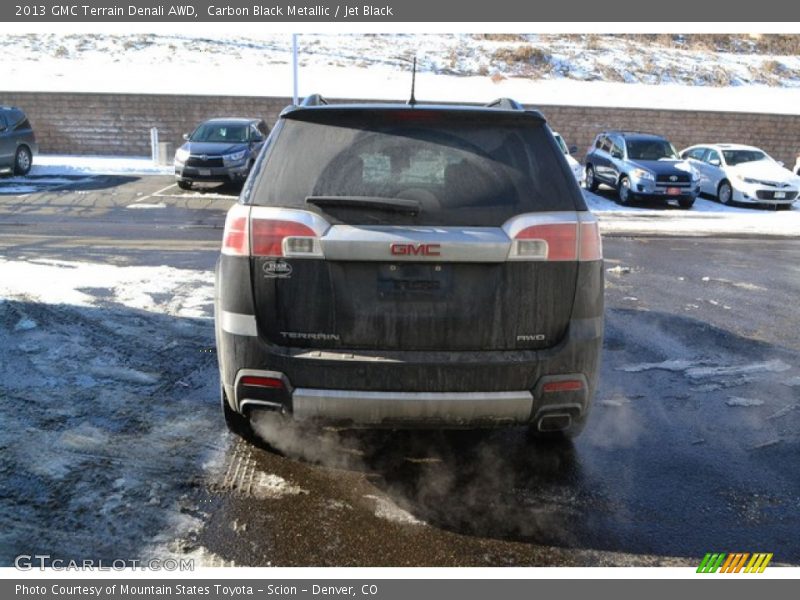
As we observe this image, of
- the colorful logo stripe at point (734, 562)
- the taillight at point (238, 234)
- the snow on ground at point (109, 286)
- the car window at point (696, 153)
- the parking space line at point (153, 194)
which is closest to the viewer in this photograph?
the colorful logo stripe at point (734, 562)

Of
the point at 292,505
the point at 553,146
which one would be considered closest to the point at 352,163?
the point at 553,146

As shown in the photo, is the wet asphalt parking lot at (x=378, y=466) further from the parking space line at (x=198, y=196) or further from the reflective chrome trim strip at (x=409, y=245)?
the parking space line at (x=198, y=196)

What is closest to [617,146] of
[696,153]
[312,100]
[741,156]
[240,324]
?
[696,153]

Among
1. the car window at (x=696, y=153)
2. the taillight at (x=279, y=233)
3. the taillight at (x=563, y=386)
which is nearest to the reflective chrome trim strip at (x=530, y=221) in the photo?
the taillight at (x=563, y=386)

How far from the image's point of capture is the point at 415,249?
2953 millimetres

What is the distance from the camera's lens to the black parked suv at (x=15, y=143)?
59.8ft

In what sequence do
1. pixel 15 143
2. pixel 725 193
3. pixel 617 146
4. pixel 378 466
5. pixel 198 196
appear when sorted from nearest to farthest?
1. pixel 378 466
2. pixel 198 196
3. pixel 725 193
4. pixel 617 146
5. pixel 15 143

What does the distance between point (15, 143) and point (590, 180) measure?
1631 cm

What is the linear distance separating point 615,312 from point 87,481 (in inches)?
203

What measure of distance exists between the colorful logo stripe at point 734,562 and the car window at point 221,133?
16423 mm

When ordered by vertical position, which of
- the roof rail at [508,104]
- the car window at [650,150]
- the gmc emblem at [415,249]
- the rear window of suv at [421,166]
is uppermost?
the roof rail at [508,104]

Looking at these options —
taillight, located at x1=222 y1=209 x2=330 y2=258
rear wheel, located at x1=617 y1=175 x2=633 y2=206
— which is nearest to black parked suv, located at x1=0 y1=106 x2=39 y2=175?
rear wheel, located at x1=617 y1=175 x2=633 y2=206

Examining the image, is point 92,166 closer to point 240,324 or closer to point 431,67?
point 240,324

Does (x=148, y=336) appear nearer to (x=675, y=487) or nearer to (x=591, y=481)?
(x=591, y=481)
